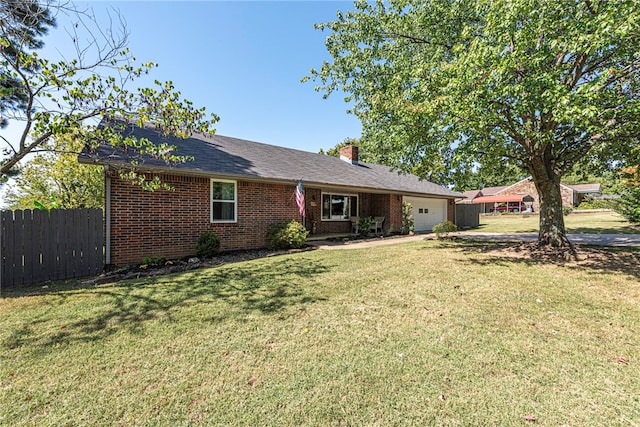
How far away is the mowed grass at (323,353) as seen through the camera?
2.38 meters

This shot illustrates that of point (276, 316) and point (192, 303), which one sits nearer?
point (276, 316)

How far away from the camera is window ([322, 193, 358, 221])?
15.2 metres

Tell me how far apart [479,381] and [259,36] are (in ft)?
40.6

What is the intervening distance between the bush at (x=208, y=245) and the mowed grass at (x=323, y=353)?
2.88 m

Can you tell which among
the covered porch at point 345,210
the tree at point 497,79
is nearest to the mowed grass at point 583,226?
the covered porch at point 345,210

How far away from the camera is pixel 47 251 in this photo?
6145 mm

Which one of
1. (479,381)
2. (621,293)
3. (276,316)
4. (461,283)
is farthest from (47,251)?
(621,293)

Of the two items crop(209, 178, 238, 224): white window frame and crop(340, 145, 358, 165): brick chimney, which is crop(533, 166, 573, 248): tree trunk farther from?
crop(340, 145, 358, 165): brick chimney

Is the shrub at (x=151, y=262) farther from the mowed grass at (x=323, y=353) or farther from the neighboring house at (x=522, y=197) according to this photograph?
the neighboring house at (x=522, y=197)

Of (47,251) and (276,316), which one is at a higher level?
(47,251)

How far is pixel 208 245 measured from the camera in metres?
8.84

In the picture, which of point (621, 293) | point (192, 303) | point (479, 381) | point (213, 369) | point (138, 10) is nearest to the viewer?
point (479, 381)

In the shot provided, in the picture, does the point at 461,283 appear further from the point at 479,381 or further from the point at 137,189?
the point at 137,189

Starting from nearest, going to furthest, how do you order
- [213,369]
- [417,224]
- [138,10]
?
1. [213,369]
2. [138,10]
3. [417,224]
